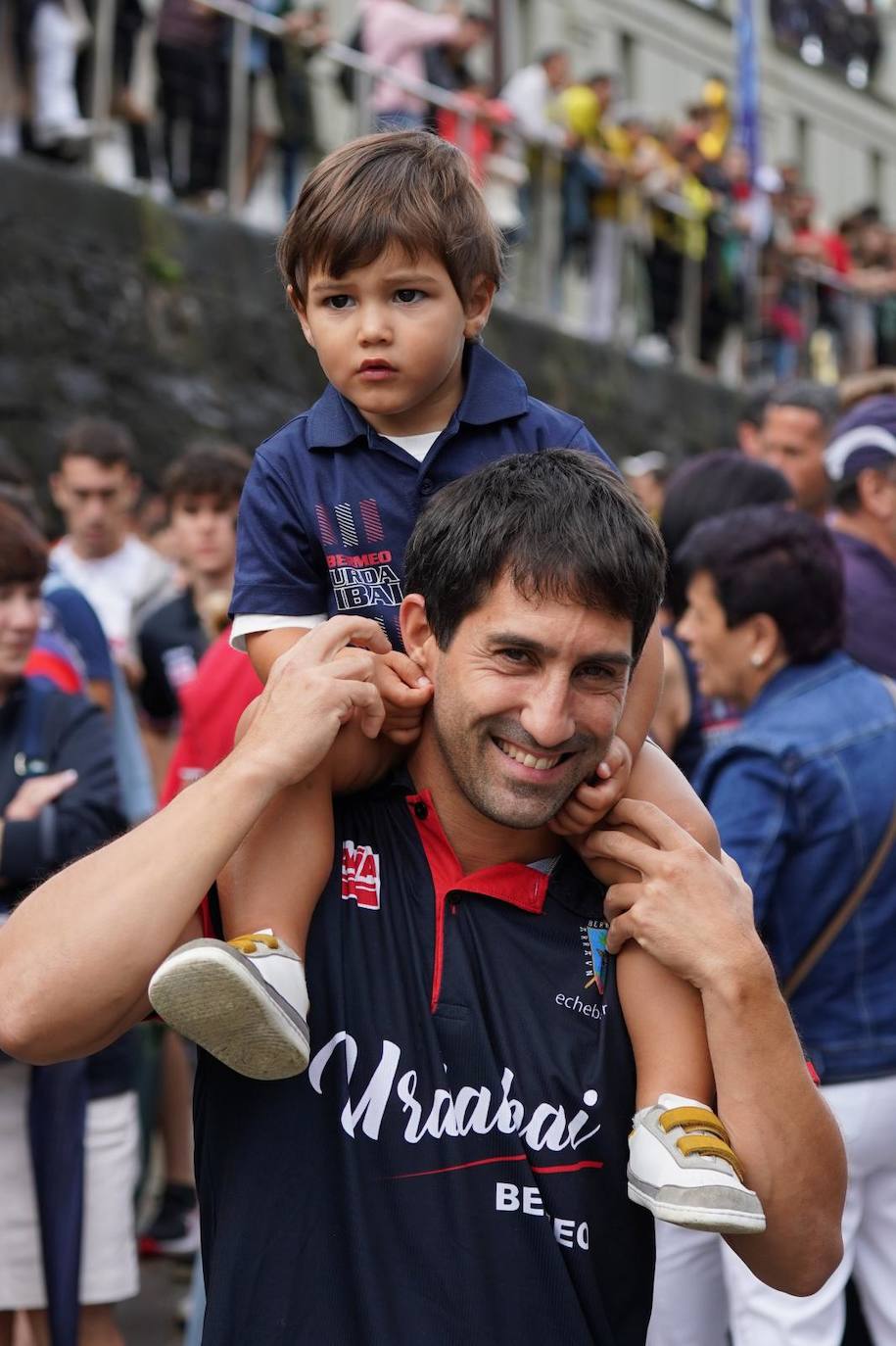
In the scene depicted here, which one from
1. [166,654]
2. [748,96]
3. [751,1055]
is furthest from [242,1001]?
[748,96]

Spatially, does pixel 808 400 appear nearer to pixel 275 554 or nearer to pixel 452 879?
pixel 275 554

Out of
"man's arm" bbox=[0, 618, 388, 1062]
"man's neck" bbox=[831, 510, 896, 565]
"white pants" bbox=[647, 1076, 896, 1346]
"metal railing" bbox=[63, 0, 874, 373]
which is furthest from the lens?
"metal railing" bbox=[63, 0, 874, 373]

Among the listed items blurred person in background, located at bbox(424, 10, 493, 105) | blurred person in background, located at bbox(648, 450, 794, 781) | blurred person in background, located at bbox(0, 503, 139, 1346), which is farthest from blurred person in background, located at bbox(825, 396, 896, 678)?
blurred person in background, located at bbox(424, 10, 493, 105)

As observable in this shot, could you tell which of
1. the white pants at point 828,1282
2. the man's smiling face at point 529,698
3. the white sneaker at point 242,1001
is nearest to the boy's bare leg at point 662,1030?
the man's smiling face at point 529,698

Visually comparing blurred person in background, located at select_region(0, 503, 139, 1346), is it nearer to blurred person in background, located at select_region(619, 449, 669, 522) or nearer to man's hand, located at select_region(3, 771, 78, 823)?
man's hand, located at select_region(3, 771, 78, 823)

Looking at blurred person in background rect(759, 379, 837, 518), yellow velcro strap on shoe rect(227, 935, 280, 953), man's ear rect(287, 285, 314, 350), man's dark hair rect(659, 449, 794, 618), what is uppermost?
blurred person in background rect(759, 379, 837, 518)

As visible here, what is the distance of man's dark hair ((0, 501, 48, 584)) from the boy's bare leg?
2.62m

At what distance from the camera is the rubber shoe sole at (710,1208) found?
266 cm

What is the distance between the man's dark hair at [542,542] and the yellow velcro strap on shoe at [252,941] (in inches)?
21.0

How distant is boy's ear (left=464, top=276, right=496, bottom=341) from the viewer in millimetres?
3514

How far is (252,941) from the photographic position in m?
2.74

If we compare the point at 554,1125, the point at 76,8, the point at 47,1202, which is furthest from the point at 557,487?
the point at 76,8

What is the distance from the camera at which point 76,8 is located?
12.2m

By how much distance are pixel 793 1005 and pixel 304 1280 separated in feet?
6.65
